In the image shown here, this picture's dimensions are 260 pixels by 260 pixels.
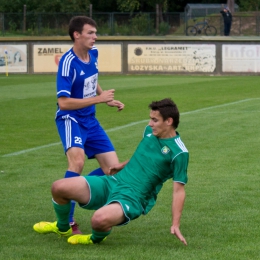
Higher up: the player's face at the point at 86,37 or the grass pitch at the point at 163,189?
the player's face at the point at 86,37

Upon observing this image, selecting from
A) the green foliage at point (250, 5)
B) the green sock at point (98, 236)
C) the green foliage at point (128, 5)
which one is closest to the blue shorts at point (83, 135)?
the green sock at point (98, 236)

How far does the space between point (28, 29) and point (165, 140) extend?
41.1 m

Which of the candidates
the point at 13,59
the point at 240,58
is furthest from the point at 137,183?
the point at 13,59

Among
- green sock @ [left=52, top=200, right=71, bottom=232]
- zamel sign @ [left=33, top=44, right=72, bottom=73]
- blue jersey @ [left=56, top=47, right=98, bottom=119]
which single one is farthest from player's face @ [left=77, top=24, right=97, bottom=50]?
zamel sign @ [left=33, top=44, right=72, bottom=73]

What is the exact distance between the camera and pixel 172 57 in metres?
39.2

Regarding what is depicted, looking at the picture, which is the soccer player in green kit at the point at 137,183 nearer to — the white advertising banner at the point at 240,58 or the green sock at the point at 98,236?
the green sock at the point at 98,236

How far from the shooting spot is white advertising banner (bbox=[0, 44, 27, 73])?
132 ft

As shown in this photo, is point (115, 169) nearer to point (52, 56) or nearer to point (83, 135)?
point (83, 135)

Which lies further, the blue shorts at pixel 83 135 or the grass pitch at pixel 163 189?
the blue shorts at pixel 83 135

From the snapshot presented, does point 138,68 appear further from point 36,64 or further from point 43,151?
point 43,151

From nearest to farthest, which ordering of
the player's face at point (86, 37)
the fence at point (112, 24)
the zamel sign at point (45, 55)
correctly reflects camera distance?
the player's face at point (86, 37) → the zamel sign at point (45, 55) → the fence at point (112, 24)

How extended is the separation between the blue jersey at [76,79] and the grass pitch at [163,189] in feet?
3.57

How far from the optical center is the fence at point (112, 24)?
46.7 metres

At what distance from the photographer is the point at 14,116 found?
18.9 metres
